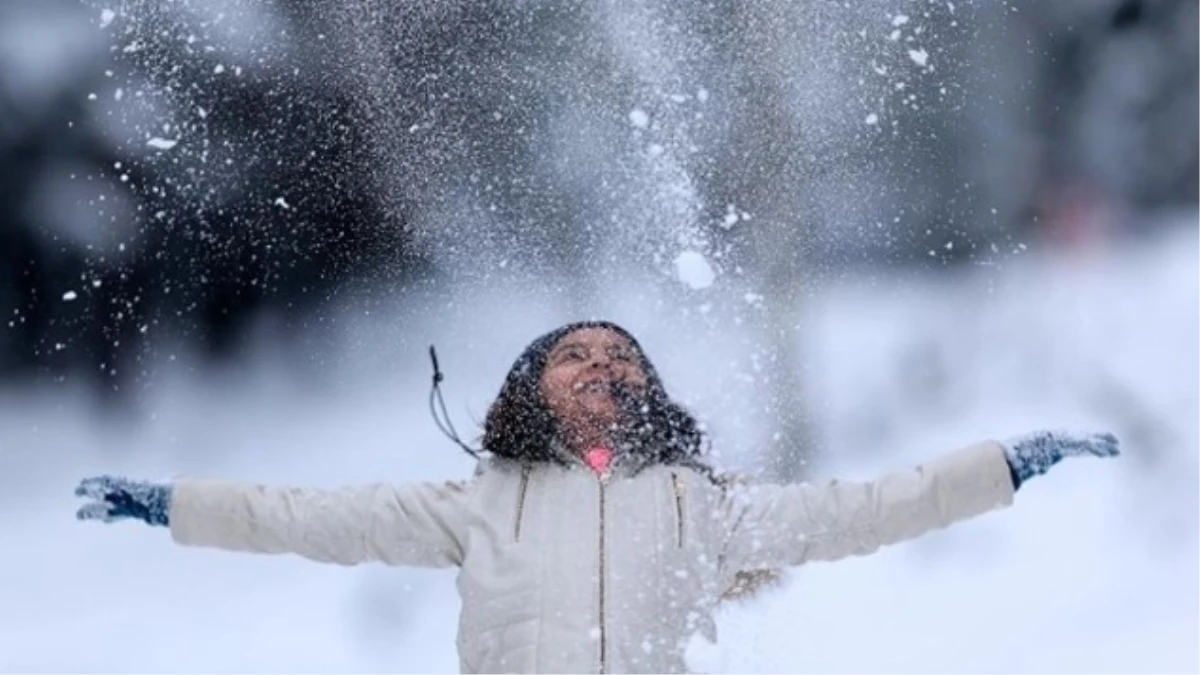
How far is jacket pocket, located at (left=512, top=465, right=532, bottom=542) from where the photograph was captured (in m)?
3.38

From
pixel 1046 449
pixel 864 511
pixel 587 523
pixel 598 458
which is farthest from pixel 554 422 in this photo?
pixel 1046 449

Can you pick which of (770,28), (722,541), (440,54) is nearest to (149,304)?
(440,54)

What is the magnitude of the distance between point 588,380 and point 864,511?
81cm

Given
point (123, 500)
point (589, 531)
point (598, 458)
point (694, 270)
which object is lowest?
point (589, 531)

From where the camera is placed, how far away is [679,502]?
3.46m

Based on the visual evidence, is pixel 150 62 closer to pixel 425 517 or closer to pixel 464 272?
pixel 464 272

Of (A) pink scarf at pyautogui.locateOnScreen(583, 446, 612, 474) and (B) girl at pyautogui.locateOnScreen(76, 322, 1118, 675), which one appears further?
(A) pink scarf at pyautogui.locateOnScreen(583, 446, 612, 474)

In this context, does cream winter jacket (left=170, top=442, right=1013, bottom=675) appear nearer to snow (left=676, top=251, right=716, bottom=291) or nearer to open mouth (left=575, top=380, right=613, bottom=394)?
open mouth (left=575, top=380, right=613, bottom=394)

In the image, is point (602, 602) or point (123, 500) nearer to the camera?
point (602, 602)

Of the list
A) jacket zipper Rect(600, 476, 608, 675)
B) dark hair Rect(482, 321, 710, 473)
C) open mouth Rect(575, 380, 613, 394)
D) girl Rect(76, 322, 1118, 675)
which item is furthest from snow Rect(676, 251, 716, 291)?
jacket zipper Rect(600, 476, 608, 675)

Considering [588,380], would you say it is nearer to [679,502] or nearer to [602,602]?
[679,502]

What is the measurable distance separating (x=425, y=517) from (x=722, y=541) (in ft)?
2.41

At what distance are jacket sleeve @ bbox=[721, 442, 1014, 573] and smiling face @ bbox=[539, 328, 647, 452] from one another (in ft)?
1.34

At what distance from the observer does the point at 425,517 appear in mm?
3469
